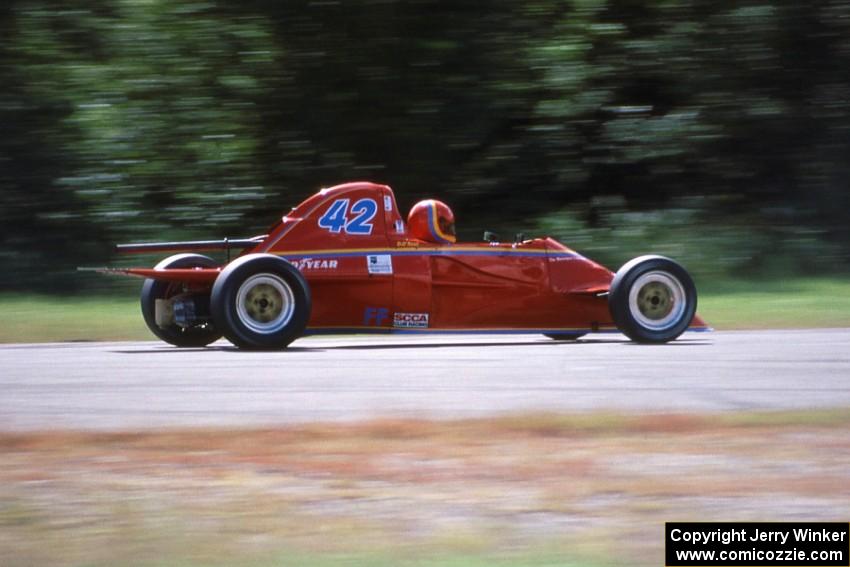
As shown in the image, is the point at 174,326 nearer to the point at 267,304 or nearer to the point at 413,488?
the point at 267,304

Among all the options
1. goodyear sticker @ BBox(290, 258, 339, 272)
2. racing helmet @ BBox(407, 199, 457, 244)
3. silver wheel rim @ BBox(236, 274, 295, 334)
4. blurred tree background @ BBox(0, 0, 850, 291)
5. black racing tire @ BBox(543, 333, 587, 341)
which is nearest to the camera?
silver wheel rim @ BBox(236, 274, 295, 334)

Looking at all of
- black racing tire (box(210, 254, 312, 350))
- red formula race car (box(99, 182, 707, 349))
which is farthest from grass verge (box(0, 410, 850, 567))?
red formula race car (box(99, 182, 707, 349))

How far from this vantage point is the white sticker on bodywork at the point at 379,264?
11.1 meters

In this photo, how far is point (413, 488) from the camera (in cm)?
565

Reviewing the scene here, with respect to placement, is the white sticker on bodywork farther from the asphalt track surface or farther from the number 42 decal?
the asphalt track surface

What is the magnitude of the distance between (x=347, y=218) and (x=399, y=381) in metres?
2.82

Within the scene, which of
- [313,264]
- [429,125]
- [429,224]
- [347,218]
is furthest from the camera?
[429,125]

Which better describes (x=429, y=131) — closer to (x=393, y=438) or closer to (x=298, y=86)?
(x=298, y=86)

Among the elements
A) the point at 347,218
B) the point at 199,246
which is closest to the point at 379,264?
the point at 347,218

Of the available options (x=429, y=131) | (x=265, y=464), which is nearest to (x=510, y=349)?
(x=265, y=464)

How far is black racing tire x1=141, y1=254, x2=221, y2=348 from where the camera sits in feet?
37.3

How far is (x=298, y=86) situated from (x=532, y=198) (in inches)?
160

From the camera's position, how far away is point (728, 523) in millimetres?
4977

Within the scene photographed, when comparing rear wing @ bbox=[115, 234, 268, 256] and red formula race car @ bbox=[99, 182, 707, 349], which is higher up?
rear wing @ bbox=[115, 234, 268, 256]
